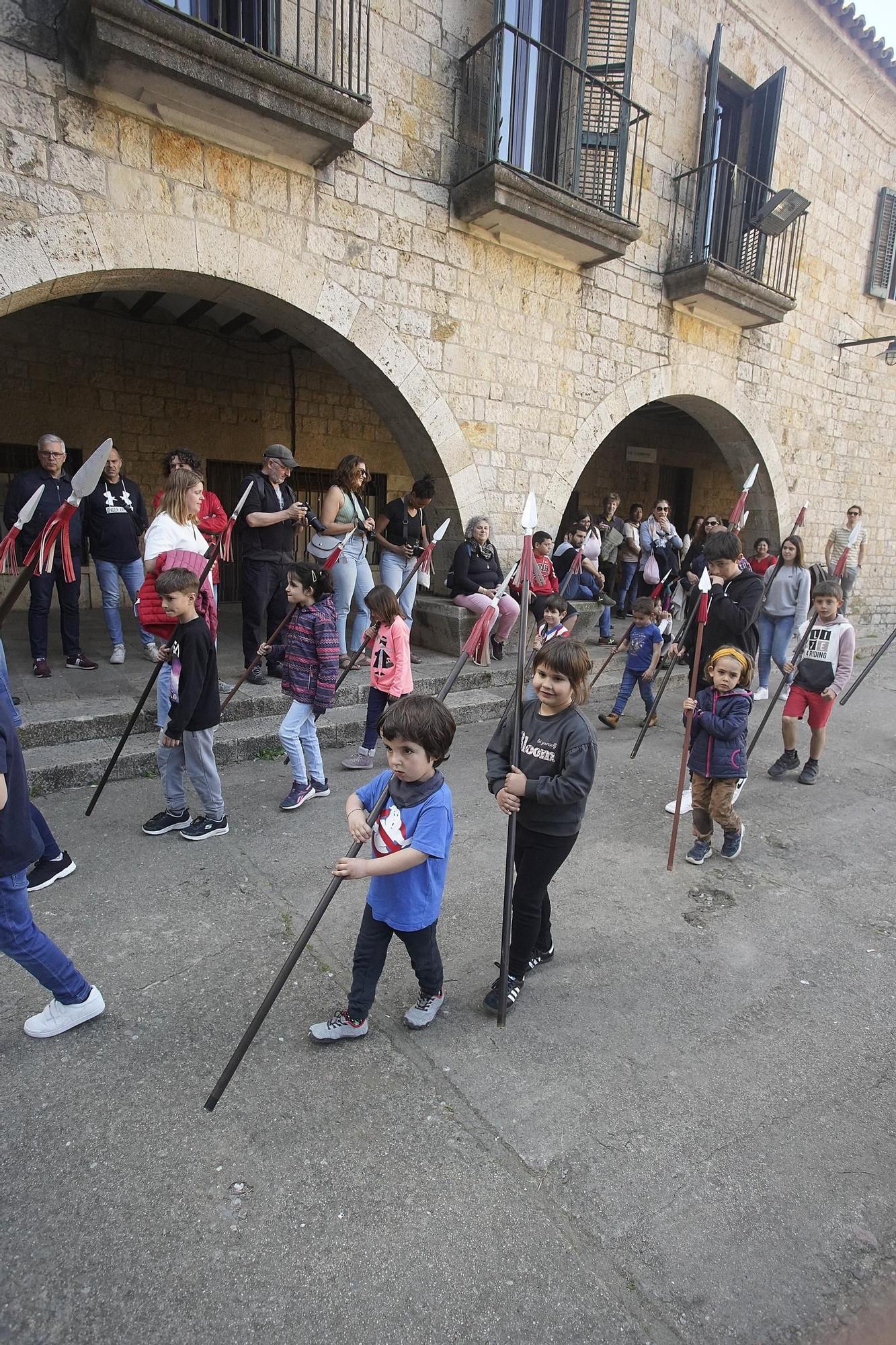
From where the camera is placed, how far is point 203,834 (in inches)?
160

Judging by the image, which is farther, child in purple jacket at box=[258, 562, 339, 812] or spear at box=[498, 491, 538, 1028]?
child in purple jacket at box=[258, 562, 339, 812]

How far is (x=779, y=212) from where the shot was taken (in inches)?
382

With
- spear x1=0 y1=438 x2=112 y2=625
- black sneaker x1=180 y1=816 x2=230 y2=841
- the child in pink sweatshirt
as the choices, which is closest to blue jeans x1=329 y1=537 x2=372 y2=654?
the child in pink sweatshirt

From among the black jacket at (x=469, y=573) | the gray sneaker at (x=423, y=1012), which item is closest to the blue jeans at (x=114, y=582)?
the black jacket at (x=469, y=573)

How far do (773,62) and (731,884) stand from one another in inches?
462

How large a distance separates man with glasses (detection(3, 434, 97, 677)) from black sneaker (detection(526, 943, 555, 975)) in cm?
407

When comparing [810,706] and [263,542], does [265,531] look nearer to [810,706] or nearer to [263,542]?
[263,542]

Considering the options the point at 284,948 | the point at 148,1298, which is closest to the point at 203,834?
the point at 284,948

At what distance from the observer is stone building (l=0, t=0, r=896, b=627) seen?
516 cm

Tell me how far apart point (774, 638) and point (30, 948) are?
7340mm

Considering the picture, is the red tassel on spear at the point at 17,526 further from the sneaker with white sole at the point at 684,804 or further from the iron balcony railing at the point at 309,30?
the iron balcony railing at the point at 309,30

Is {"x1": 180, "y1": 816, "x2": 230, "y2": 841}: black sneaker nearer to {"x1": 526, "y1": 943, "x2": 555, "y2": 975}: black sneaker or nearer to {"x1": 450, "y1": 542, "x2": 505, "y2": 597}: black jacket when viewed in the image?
{"x1": 526, "y1": 943, "x2": 555, "y2": 975}: black sneaker

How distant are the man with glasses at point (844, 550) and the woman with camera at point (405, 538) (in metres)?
6.90

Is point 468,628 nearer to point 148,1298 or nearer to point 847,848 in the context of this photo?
point 847,848
